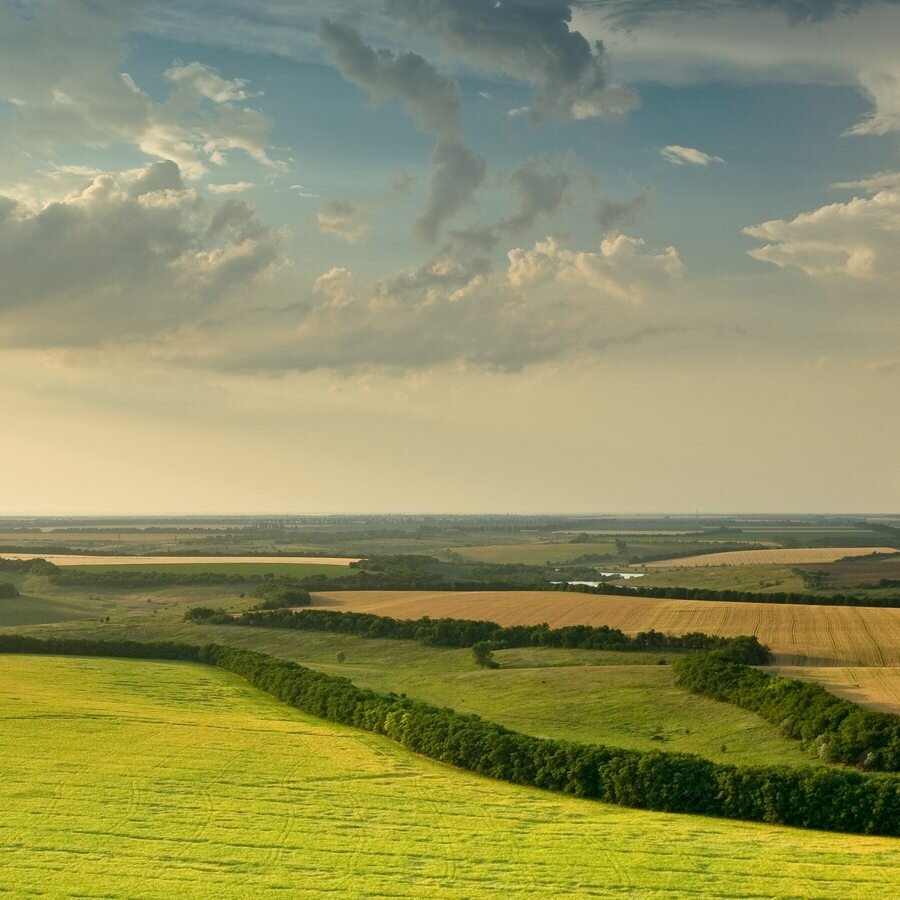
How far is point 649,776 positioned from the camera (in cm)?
4444

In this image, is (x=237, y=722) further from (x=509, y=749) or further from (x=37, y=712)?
(x=509, y=749)

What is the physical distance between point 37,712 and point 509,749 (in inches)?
1102

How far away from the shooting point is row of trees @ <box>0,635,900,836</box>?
4097 centimetres

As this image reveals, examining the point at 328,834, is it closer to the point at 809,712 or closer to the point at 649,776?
the point at 649,776

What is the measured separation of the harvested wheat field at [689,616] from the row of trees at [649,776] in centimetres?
4155

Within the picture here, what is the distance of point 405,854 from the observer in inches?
1362

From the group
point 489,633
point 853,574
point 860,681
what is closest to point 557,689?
point 860,681

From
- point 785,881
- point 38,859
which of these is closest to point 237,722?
point 38,859

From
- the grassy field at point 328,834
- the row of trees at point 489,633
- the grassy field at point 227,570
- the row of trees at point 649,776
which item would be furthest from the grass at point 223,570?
the grassy field at point 328,834

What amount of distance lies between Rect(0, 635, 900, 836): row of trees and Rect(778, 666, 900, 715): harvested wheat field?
20592mm

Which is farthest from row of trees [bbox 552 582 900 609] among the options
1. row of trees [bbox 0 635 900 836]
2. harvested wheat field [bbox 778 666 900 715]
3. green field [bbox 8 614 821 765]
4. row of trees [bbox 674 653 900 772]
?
row of trees [bbox 0 635 900 836]

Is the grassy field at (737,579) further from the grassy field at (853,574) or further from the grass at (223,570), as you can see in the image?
the grass at (223,570)

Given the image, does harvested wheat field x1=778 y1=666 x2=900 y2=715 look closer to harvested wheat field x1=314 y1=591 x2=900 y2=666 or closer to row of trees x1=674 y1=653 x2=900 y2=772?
row of trees x1=674 y1=653 x2=900 y2=772

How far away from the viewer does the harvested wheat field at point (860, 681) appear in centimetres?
6293
